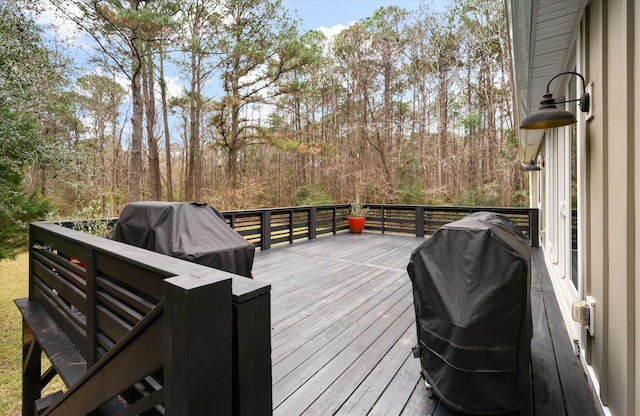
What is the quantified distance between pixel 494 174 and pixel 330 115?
22.0ft

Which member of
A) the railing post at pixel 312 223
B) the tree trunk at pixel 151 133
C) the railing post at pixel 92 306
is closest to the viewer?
the railing post at pixel 92 306

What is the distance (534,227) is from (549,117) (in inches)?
220

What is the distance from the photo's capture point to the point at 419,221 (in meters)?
8.01

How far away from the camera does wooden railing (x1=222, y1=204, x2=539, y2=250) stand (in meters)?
6.29

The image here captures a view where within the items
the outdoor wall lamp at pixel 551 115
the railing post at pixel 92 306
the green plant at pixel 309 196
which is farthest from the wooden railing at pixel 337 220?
the railing post at pixel 92 306

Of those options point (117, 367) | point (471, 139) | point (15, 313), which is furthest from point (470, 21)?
point (15, 313)

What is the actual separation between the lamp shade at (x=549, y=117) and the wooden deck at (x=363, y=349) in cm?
157

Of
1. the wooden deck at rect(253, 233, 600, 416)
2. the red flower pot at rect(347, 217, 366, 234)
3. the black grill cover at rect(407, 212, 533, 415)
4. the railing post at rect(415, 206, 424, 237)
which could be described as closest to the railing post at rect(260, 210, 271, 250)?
the wooden deck at rect(253, 233, 600, 416)

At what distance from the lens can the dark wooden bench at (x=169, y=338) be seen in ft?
2.92

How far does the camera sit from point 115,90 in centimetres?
1257

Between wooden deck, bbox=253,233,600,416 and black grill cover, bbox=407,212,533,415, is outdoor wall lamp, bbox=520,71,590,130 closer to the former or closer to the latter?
black grill cover, bbox=407,212,533,415

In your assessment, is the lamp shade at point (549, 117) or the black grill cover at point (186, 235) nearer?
the lamp shade at point (549, 117)

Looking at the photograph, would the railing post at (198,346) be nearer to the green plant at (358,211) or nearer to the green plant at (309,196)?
the green plant at (358,211)

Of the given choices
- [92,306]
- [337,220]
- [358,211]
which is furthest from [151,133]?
[92,306]
